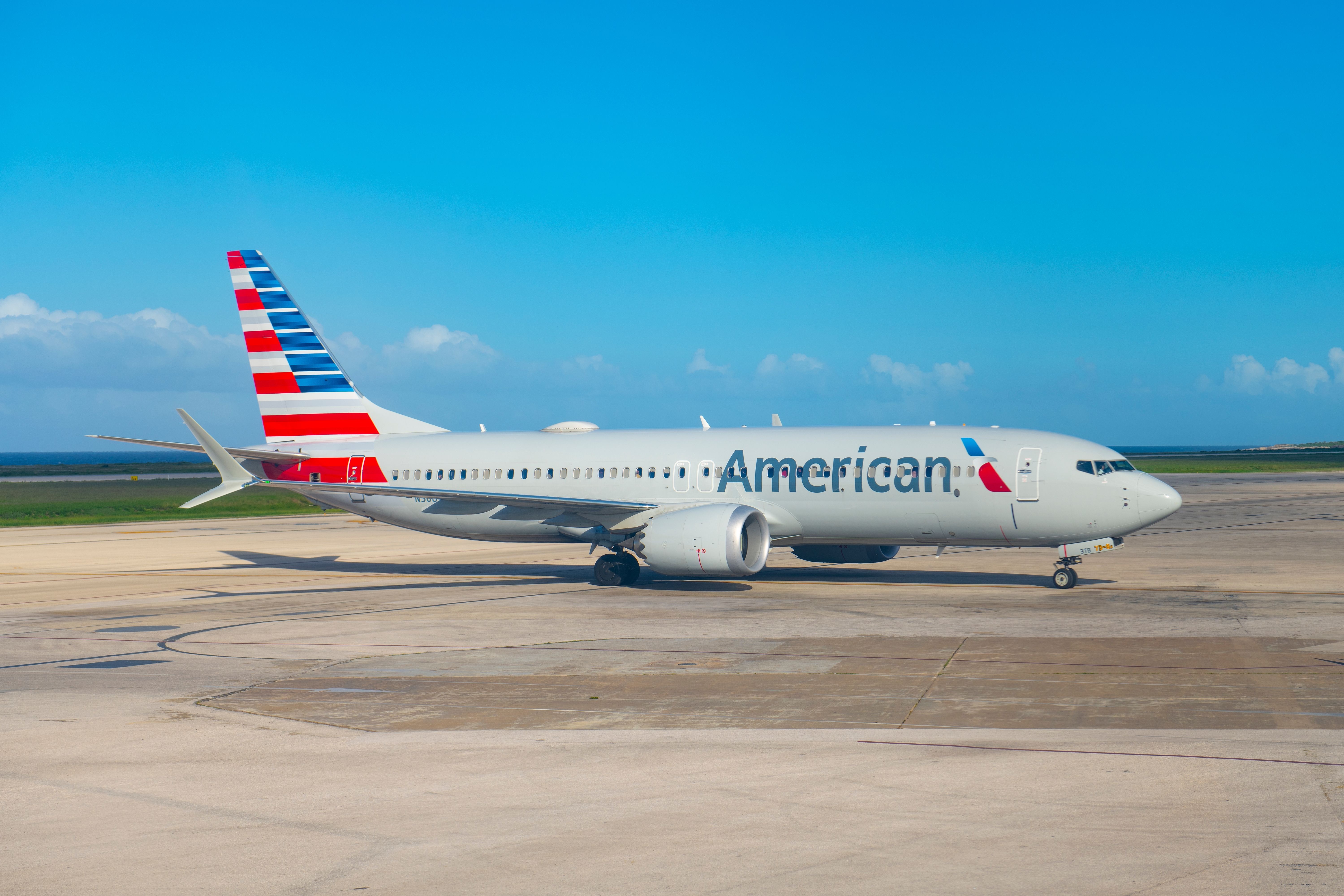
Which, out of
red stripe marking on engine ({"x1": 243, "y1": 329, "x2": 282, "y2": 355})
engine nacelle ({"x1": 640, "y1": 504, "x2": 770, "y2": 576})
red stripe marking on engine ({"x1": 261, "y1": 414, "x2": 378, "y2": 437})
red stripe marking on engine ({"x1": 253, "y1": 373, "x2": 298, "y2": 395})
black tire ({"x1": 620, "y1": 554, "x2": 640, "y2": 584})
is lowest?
black tire ({"x1": 620, "y1": 554, "x2": 640, "y2": 584})

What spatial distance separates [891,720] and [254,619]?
1472 cm

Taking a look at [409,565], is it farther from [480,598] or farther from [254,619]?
[254,619]

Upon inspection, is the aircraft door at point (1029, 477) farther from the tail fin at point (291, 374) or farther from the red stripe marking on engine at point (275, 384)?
the red stripe marking on engine at point (275, 384)

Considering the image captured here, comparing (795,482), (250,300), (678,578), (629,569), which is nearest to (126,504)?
(250,300)

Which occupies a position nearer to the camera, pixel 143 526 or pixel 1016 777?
pixel 1016 777

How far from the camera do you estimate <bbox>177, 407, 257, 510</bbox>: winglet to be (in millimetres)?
27547

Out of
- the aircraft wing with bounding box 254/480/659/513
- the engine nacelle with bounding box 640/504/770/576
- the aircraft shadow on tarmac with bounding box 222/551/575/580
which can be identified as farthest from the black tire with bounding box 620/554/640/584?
the aircraft shadow on tarmac with bounding box 222/551/575/580

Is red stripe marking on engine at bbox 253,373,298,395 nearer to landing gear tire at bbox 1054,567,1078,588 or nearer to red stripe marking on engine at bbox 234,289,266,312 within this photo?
red stripe marking on engine at bbox 234,289,266,312

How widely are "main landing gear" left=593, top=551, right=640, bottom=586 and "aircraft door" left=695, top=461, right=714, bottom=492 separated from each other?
250 cm

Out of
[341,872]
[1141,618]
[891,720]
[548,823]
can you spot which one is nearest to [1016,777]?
[891,720]

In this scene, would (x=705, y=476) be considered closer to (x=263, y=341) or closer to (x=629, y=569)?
(x=629, y=569)

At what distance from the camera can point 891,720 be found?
42.1 ft

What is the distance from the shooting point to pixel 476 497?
29000mm

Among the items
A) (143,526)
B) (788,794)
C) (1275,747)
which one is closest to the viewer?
(788,794)
